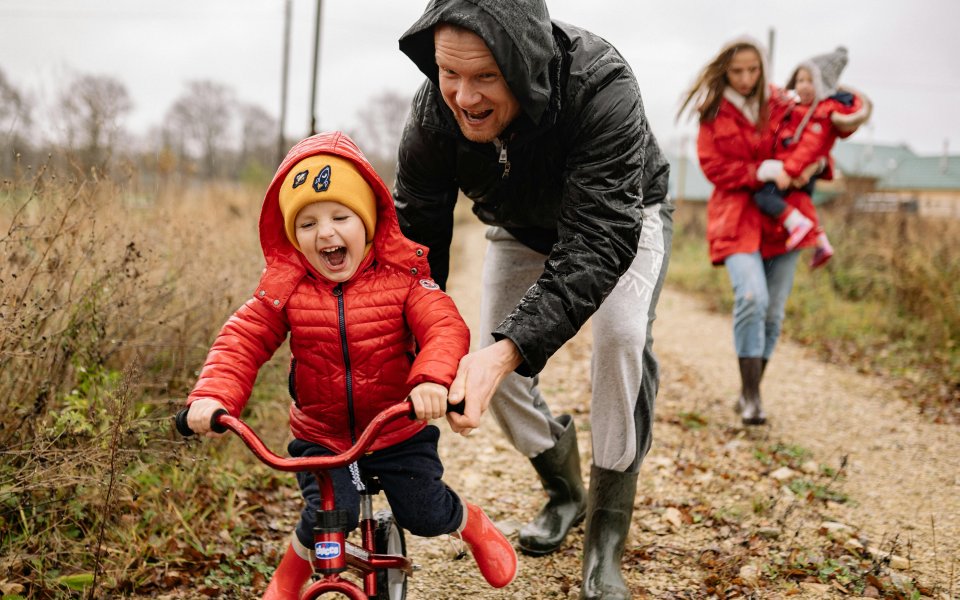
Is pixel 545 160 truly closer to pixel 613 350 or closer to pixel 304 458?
pixel 613 350

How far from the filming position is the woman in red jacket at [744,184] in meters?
5.02

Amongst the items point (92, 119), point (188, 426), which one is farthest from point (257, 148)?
point (188, 426)

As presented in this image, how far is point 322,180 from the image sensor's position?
→ 233 cm

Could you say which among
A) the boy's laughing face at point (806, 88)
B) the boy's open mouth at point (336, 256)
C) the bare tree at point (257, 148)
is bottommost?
the bare tree at point (257, 148)

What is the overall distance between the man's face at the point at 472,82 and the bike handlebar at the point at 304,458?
89 cm

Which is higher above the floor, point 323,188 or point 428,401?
point 323,188

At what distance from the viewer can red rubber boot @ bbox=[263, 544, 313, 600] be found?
2.50 m

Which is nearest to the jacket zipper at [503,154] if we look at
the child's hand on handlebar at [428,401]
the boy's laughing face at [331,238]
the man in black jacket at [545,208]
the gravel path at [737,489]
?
the man in black jacket at [545,208]

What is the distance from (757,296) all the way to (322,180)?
3.49 m

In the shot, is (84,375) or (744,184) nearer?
(84,375)

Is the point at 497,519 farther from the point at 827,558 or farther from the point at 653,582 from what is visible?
the point at 827,558

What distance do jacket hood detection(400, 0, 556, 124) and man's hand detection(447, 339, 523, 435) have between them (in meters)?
0.73

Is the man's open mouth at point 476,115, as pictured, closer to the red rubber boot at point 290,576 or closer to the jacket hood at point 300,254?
the jacket hood at point 300,254

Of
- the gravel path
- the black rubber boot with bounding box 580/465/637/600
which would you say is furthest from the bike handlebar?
the gravel path
